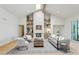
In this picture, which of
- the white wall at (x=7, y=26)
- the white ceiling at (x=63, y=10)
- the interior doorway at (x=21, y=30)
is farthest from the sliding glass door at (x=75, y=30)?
the white wall at (x=7, y=26)

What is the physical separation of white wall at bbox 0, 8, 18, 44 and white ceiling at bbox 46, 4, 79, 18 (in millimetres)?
987

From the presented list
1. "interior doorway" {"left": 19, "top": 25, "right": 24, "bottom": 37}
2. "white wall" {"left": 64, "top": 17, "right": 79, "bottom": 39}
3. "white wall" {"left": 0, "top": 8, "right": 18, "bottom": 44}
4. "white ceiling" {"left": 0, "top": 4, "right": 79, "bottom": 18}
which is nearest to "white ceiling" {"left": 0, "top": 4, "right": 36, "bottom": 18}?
"white ceiling" {"left": 0, "top": 4, "right": 79, "bottom": 18}

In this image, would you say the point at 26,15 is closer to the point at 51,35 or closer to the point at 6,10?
the point at 6,10

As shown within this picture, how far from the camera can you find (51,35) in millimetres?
4281

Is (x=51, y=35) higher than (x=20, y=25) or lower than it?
lower

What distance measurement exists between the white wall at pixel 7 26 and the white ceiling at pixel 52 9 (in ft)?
0.44

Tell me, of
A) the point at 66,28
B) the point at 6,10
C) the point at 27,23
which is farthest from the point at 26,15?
the point at 66,28

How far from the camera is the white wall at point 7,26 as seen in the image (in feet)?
13.5

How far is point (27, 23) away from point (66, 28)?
106 cm

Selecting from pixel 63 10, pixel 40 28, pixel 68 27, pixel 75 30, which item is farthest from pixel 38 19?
pixel 75 30

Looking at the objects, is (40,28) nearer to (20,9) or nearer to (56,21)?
(56,21)

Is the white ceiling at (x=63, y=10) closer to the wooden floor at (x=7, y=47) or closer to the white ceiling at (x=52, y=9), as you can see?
the white ceiling at (x=52, y=9)
